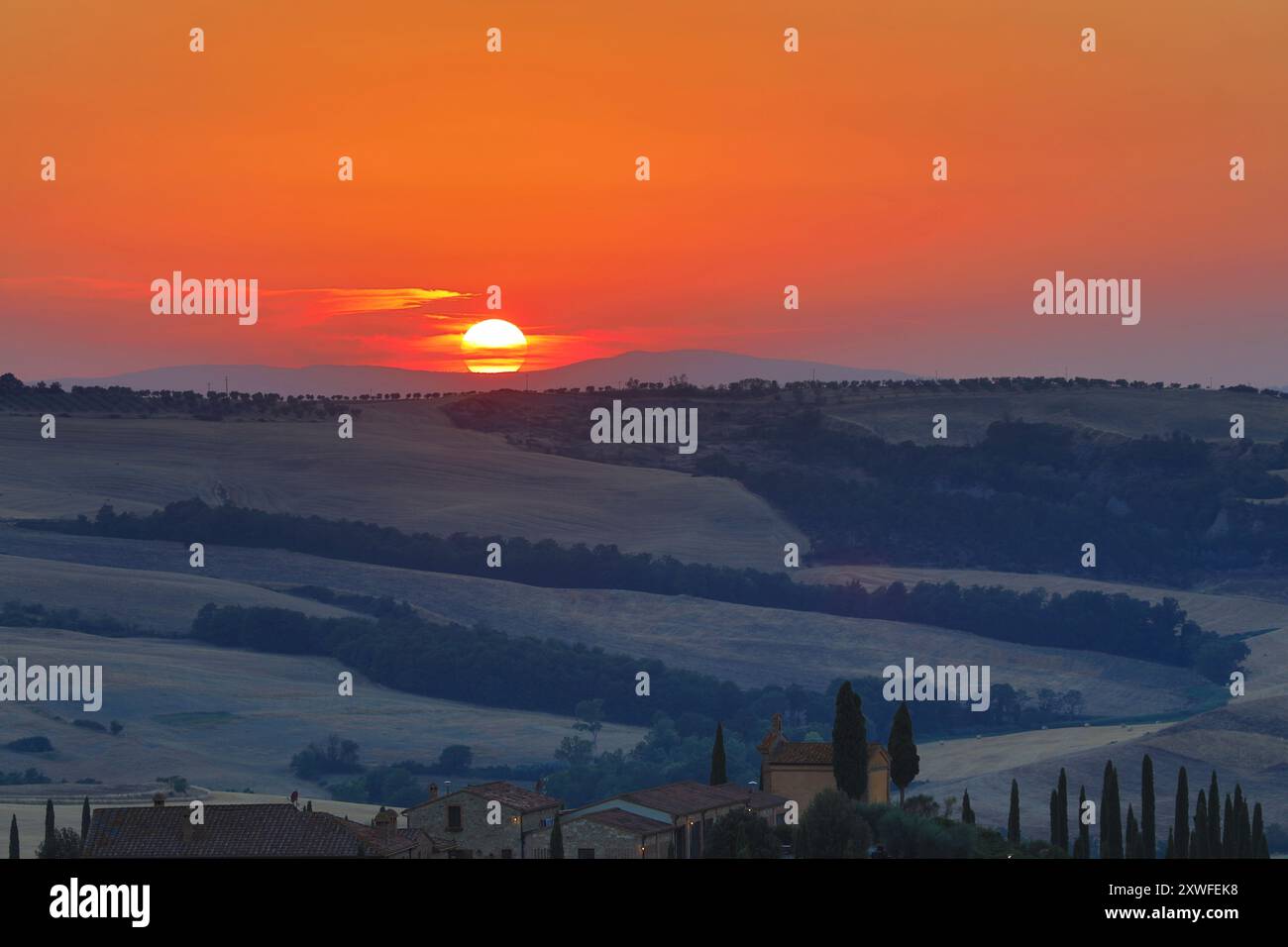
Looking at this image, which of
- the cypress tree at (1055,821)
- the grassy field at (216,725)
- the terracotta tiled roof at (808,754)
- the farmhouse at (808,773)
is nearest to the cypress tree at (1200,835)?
the cypress tree at (1055,821)

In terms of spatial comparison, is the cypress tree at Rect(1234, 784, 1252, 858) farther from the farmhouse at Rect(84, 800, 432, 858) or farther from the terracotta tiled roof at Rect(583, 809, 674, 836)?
the farmhouse at Rect(84, 800, 432, 858)

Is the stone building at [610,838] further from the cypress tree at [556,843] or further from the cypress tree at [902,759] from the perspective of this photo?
the cypress tree at [902,759]

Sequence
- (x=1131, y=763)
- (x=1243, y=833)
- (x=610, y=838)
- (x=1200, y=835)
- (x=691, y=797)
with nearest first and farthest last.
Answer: (x=610, y=838) < (x=1200, y=835) < (x=1243, y=833) < (x=691, y=797) < (x=1131, y=763)

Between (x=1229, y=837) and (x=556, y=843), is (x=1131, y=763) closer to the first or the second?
(x=1229, y=837)

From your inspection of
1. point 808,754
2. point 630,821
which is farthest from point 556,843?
point 808,754

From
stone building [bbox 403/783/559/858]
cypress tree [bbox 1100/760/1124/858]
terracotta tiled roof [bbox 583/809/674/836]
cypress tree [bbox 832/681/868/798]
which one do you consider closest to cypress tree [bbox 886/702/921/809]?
cypress tree [bbox 832/681/868/798]

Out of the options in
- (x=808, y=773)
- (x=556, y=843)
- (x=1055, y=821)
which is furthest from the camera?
(x=808, y=773)
